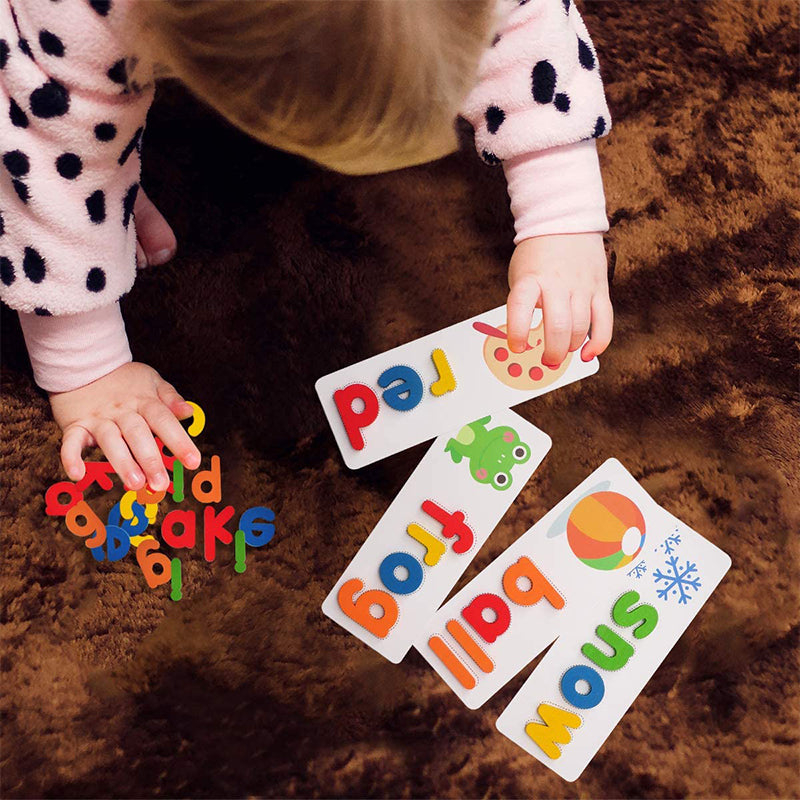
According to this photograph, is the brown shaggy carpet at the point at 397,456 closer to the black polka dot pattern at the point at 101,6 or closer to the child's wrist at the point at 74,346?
the child's wrist at the point at 74,346

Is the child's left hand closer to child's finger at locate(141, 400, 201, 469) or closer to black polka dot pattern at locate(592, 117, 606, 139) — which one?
black polka dot pattern at locate(592, 117, 606, 139)

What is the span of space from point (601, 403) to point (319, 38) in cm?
45

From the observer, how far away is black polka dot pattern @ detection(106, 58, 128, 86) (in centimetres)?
51

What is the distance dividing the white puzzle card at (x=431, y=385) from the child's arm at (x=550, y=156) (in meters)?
0.10

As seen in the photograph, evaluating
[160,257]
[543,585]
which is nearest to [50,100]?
[160,257]

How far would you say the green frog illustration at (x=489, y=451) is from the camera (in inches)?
29.2

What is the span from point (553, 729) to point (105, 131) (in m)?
0.61

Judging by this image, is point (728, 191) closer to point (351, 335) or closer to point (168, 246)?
point (351, 335)

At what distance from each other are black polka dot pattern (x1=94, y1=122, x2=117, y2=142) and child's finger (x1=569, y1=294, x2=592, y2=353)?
0.36m

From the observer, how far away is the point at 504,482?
2.44 ft

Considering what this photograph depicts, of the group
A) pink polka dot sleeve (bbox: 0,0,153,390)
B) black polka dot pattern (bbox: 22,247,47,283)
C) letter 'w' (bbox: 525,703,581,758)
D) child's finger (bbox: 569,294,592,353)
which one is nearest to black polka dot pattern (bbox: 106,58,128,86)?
pink polka dot sleeve (bbox: 0,0,153,390)

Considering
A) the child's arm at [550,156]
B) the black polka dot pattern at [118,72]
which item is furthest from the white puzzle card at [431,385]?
the black polka dot pattern at [118,72]

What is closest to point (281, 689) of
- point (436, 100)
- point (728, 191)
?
point (436, 100)

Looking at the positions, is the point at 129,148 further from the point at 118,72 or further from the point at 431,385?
the point at 431,385
